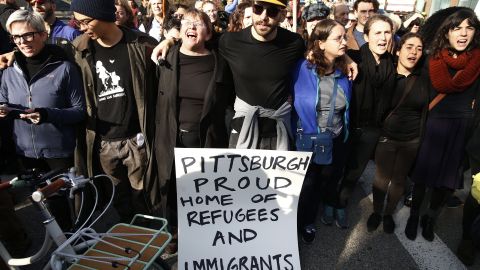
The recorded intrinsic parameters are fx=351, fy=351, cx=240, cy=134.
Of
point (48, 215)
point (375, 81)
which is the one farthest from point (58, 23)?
point (375, 81)

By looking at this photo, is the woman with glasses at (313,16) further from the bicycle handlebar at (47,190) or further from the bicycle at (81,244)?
the bicycle handlebar at (47,190)

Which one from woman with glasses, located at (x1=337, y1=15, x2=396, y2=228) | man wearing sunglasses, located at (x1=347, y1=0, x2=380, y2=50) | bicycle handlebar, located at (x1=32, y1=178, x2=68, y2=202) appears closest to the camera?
bicycle handlebar, located at (x1=32, y1=178, x2=68, y2=202)

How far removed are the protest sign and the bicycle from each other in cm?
36

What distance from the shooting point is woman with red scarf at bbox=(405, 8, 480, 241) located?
2691mm

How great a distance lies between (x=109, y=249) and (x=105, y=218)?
148 centimetres

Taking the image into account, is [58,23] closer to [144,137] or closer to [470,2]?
[144,137]

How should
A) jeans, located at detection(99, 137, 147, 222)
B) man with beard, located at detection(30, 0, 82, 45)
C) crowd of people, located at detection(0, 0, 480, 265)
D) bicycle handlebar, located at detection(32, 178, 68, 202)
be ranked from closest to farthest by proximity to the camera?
bicycle handlebar, located at detection(32, 178, 68, 202), crowd of people, located at detection(0, 0, 480, 265), jeans, located at detection(99, 137, 147, 222), man with beard, located at detection(30, 0, 82, 45)

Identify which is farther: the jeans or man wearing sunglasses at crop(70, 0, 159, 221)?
the jeans

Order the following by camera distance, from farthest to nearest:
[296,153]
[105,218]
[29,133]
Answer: [105,218] < [29,133] < [296,153]

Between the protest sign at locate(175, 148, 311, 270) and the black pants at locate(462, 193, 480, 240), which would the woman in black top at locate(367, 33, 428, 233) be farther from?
the protest sign at locate(175, 148, 311, 270)

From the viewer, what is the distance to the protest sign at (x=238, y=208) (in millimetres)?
2316

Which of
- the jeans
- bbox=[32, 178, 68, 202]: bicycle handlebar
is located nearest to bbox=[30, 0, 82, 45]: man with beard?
the jeans

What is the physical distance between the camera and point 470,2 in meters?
12.3

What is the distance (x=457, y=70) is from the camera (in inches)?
107
